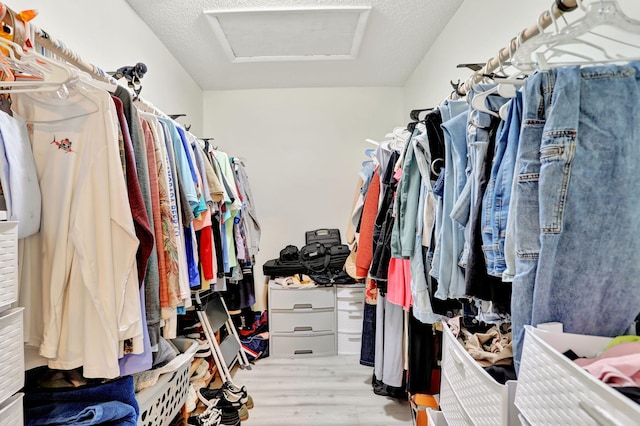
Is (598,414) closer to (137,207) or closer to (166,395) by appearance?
(137,207)

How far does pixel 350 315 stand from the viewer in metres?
2.73

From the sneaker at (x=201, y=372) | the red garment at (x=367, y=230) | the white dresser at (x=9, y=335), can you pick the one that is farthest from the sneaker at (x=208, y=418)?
the white dresser at (x=9, y=335)

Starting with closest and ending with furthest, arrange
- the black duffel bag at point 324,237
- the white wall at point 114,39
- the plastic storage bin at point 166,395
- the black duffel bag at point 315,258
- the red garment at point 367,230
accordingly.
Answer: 1. the plastic storage bin at point 166,395
2. the white wall at point 114,39
3. the red garment at point 367,230
4. the black duffel bag at point 315,258
5. the black duffel bag at point 324,237

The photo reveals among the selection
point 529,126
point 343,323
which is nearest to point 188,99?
point 343,323

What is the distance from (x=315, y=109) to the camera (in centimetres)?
309

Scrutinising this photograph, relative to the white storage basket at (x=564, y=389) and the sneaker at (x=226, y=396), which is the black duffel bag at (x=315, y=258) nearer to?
the sneaker at (x=226, y=396)

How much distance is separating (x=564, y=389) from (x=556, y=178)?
383 mm

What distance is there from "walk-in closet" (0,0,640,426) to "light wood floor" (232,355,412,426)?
17mm

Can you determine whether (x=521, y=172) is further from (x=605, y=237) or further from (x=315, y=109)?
(x=315, y=109)

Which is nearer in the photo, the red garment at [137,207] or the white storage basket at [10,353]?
the white storage basket at [10,353]

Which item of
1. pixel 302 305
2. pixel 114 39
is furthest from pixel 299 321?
pixel 114 39

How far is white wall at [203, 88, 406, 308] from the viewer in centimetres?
308

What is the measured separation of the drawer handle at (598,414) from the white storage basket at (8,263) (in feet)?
3.31

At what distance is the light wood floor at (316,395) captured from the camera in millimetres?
1874
